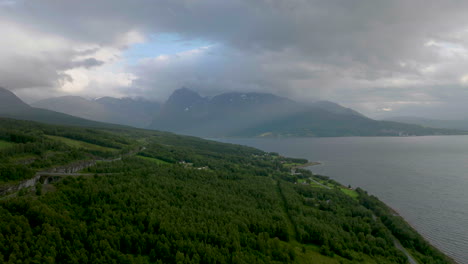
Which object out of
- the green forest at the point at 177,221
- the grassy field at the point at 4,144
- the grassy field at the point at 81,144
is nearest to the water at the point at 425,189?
the green forest at the point at 177,221

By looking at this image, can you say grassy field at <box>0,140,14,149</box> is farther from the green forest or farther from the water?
the water

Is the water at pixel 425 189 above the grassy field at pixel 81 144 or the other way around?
the other way around

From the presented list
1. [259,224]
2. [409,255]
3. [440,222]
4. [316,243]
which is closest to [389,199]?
[440,222]

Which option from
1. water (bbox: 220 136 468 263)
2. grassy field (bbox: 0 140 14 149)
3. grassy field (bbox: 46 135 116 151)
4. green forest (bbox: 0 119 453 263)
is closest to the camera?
green forest (bbox: 0 119 453 263)

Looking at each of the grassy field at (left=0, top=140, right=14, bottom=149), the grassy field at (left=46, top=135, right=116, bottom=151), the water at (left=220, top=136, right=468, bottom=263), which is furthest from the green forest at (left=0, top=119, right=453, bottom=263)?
the grassy field at (left=46, top=135, right=116, bottom=151)

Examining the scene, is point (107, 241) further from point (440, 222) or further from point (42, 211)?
point (440, 222)

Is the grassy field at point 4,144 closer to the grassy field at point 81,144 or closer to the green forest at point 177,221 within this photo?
the green forest at point 177,221

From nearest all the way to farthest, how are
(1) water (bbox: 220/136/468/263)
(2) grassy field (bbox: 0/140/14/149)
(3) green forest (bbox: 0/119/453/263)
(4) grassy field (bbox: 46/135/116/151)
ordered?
(3) green forest (bbox: 0/119/453/263) < (1) water (bbox: 220/136/468/263) < (2) grassy field (bbox: 0/140/14/149) < (4) grassy field (bbox: 46/135/116/151)

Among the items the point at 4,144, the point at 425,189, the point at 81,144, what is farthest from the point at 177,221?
the point at 425,189

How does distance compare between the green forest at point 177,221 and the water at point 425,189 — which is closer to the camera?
the green forest at point 177,221
